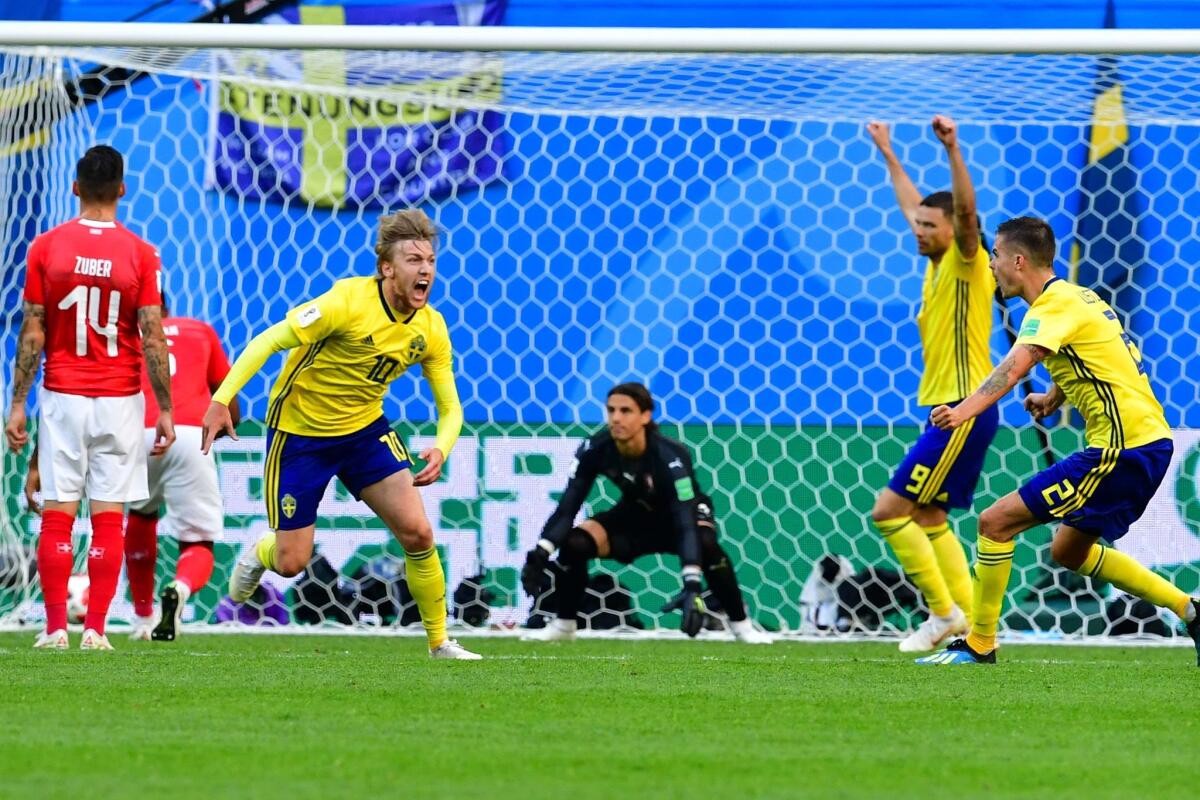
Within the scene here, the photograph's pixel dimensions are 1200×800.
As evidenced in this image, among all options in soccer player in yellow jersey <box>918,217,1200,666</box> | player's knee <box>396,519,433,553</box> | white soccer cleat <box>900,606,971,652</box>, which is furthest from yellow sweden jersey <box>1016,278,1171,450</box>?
player's knee <box>396,519,433,553</box>

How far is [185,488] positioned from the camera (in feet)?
25.9

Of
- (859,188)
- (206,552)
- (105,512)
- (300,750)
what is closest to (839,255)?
(859,188)

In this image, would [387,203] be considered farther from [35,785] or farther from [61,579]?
[35,785]

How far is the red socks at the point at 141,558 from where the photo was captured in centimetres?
786

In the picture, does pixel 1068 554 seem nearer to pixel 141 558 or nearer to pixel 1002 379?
pixel 1002 379

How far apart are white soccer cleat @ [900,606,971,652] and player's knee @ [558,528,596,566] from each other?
5.11ft

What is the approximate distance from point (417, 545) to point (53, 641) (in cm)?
155

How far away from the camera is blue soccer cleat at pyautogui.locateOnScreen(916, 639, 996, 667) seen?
20.9 feet

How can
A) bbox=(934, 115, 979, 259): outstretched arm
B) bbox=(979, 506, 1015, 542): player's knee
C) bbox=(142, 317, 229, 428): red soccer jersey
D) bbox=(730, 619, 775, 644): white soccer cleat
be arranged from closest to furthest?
bbox=(979, 506, 1015, 542): player's knee < bbox=(934, 115, 979, 259): outstretched arm < bbox=(142, 317, 229, 428): red soccer jersey < bbox=(730, 619, 775, 644): white soccer cleat

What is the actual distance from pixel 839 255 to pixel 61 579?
5125mm

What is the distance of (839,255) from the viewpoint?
10336mm

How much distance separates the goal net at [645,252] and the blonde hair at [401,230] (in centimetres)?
247


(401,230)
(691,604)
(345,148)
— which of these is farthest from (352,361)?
(345,148)

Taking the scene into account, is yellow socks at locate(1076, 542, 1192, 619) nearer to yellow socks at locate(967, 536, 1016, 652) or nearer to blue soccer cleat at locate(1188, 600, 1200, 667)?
blue soccer cleat at locate(1188, 600, 1200, 667)
